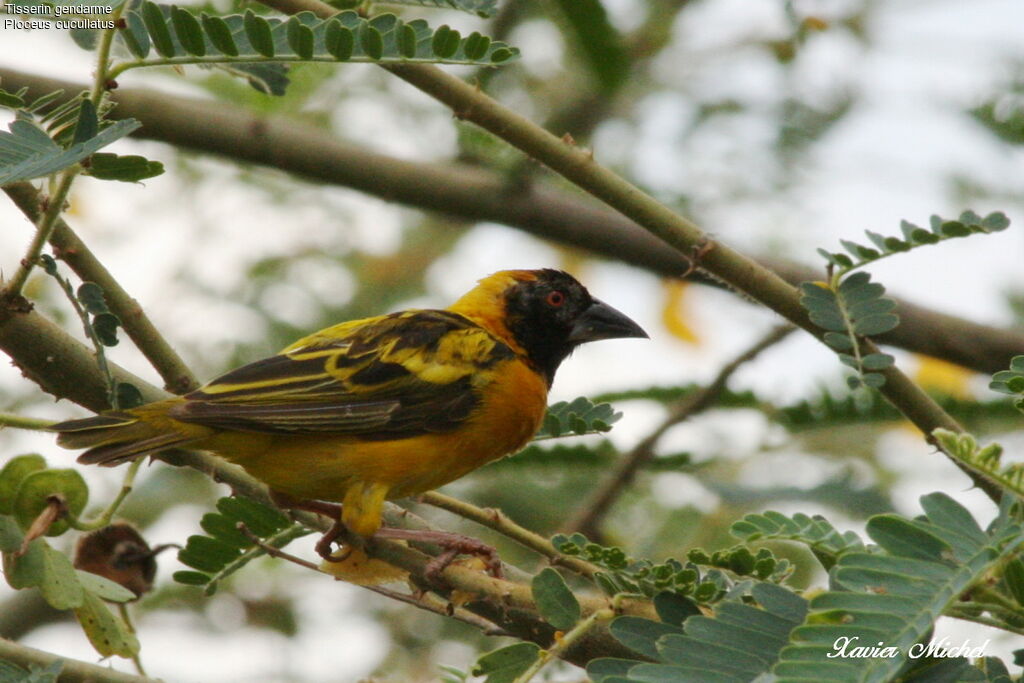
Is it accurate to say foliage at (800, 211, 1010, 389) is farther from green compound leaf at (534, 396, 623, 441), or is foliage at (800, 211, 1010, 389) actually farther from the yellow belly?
the yellow belly

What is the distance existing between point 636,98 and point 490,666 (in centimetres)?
524

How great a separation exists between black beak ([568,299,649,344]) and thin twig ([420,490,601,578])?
166 centimetres

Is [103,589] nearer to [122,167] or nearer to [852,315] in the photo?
[122,167]

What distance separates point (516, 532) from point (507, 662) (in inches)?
15.9

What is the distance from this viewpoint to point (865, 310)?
2.84 m

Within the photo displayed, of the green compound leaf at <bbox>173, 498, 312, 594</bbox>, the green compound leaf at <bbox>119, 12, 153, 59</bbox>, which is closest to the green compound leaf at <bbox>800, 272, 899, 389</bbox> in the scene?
the green compound leaf at <bbox>173, 498, 312, 594</bbox>

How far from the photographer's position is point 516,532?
2.72 m

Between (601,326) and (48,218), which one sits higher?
(48,218)

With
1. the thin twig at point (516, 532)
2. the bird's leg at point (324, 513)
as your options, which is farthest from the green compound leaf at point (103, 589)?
the thin twig at point (516, 532)

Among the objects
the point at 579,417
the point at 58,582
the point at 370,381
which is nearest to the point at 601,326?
the point at 370,381

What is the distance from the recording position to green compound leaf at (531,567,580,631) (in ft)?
7.63

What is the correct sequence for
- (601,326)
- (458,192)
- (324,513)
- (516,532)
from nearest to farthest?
(516,532)
(324,513)
(601,326)
(458,192)

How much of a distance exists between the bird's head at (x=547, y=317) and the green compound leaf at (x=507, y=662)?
7.32 feet

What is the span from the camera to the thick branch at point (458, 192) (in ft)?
16.7
